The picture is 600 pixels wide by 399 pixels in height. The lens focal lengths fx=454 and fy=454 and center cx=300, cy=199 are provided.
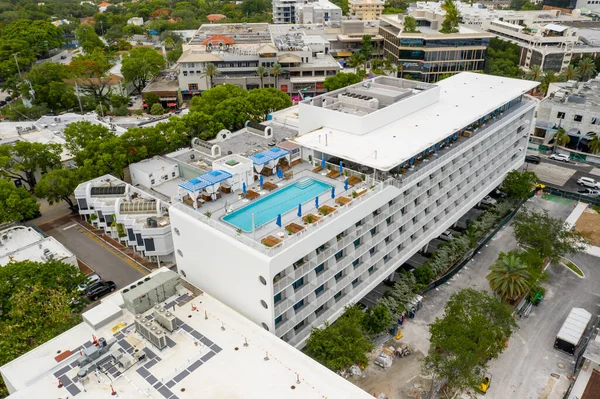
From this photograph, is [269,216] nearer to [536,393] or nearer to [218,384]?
[218,384]

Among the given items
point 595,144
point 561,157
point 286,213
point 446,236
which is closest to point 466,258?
point 446,236

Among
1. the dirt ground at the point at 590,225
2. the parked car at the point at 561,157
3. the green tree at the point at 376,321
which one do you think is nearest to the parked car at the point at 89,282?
the green tree at the point at 376,321

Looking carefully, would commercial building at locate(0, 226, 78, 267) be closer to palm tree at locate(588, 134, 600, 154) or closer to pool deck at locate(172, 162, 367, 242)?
pool deck at locate(172, 162, 367, 242)

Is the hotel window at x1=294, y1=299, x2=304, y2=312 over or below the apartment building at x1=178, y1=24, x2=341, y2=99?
below

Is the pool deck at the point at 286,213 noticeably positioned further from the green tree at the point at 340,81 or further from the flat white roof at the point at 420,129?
the green tree at the point at 340,81

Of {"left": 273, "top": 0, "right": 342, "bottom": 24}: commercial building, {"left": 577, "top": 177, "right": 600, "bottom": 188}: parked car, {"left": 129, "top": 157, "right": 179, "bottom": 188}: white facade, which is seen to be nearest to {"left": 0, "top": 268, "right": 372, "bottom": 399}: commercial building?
{"left": 129, "top": 157, "right": 179, "bottom": 188}: white facade

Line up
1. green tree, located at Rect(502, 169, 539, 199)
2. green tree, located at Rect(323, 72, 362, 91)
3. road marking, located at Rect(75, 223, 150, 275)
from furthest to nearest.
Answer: green tree, located at Rect(323, 72, 362, 91), green tree, located at Rect(502, 169, 539, 199), road marking, located at Rect(75, 223, 150, 275)
